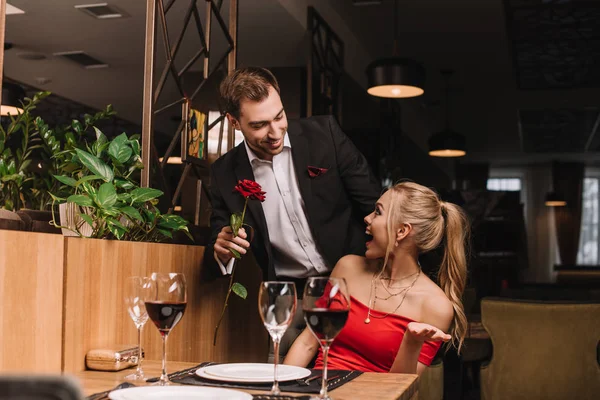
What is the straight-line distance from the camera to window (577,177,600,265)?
15945 millimetres

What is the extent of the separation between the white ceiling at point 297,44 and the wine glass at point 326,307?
4.27m

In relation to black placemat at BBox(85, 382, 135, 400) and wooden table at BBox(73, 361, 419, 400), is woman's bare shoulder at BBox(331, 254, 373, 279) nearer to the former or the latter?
wooden table at BBox(73, 361, 419, 400)

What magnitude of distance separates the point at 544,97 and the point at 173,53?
7.91 metres

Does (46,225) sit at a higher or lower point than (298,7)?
lower

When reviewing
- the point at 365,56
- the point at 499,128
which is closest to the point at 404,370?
the point at 365,56

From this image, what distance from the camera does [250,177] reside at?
7.97 ft

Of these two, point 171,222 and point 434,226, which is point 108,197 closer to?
point 171,222

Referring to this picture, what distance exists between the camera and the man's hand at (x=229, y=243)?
79.0 inches

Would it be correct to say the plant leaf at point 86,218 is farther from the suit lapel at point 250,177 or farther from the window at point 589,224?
the window at point 589,224

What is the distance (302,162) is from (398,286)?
1.78 ft

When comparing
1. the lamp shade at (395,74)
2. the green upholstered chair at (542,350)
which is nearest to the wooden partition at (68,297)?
the green upholstered chair at (542,350)

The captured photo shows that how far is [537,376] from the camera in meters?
3.42

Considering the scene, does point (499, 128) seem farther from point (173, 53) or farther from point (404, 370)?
point (404, 370)

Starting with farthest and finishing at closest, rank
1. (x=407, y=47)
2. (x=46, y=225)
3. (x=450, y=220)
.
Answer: (x=407, y=47) < (x=46, y=225) < (x=450, y=220)
